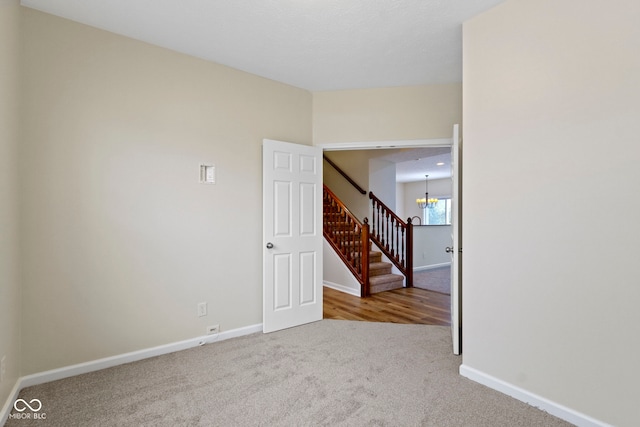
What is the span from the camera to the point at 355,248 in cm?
574

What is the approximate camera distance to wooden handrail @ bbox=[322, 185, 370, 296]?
503 cm

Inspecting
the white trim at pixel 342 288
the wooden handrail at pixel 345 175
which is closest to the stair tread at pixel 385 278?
the white trim at pixel 342 288

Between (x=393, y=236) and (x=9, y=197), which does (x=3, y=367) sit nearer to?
(x=9, y=197)

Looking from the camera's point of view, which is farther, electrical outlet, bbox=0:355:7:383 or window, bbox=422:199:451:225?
window, bbox=422:199:451:225

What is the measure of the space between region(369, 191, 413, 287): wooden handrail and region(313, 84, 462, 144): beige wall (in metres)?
2.43

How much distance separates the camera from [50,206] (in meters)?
2.31

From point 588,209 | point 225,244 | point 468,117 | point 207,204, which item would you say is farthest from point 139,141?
point 588,209

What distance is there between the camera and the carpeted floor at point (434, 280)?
547cm

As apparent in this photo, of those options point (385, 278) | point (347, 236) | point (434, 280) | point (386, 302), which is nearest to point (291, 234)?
point (386, 302)

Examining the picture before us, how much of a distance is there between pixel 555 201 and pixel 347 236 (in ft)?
12.2

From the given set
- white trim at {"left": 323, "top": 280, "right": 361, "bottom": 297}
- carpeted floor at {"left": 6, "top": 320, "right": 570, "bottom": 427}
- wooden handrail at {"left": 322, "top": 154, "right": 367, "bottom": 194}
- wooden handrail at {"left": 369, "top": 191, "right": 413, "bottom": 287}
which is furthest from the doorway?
wooden handrail at {"left": 322, "top": 154, "right": 367, "bottom": 194}

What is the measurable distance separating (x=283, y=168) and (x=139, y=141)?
1365 mm

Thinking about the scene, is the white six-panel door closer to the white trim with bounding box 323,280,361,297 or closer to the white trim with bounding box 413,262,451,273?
the white trim with bounding box 323,280,361,297

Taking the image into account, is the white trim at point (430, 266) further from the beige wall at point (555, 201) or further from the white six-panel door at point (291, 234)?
the beige wall at point (555, 201)
